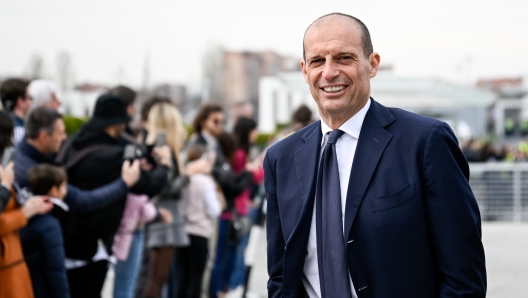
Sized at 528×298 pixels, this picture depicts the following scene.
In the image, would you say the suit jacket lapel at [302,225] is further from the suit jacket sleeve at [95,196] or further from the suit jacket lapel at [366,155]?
the suit jacket sleeve at [95,196]

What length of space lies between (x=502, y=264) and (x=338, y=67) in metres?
8.99

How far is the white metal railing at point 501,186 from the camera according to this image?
16.6 m

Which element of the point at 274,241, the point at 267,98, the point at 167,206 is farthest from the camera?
the point at 267,98

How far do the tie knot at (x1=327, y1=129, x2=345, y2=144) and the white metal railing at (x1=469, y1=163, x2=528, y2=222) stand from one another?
14.3 meters

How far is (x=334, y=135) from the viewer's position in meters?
2.99

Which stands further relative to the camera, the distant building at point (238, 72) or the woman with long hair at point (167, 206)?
the distant building at point (238, 72)

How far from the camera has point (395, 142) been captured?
284cm

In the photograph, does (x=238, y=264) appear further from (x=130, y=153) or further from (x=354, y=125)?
(x=354, y=125)

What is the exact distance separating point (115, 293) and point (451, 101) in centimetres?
3084

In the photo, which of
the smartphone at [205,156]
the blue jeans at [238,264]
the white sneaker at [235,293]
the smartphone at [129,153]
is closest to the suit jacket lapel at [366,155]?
the smartphone at [129,153]

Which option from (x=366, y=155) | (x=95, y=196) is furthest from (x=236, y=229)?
(x=366, y=155)

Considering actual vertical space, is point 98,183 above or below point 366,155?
below

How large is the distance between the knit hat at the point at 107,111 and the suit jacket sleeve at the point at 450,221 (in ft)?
12.0

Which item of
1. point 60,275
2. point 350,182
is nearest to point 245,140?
point 60,275
